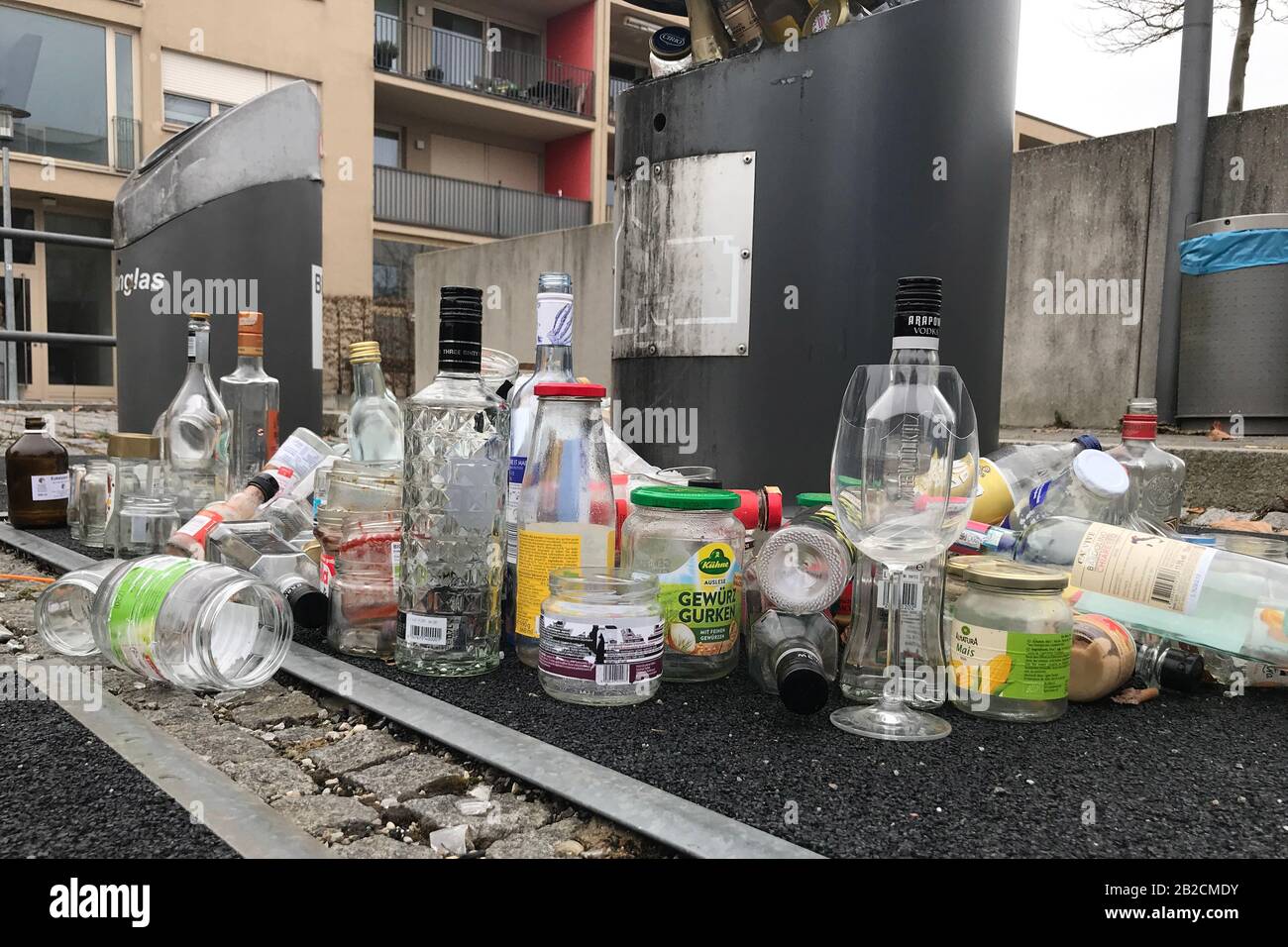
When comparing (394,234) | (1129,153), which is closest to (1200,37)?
(1129,153)

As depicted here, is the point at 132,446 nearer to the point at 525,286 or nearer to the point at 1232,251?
the point at 1232,251

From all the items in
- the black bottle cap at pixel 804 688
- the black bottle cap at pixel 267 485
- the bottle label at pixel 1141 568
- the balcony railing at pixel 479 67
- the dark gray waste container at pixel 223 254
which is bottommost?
the black bottle cap at pixel 804 688

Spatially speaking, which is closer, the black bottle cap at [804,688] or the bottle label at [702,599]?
the black bottle cap at [804,688]

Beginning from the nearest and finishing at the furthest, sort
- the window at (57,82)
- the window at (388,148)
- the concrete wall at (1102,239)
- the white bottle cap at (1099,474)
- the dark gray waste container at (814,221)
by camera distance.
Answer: the white bottle cap at (1099,474), the dark gray waste container at (814,221), the concrete wall at (1102,239), the window at (57,82), the window at (388,148)

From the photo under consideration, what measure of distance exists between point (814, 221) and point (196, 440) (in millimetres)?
1855

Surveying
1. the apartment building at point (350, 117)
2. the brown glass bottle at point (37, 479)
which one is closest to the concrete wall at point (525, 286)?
the apartment building at point (350, 117)

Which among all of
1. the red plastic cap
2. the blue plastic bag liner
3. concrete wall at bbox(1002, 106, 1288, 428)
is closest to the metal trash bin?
the blue plastic bag liner

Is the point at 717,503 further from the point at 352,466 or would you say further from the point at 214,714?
the point at 214,714

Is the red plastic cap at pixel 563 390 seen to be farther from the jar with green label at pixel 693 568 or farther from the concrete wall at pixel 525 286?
the concrete wall at pixel 525 286

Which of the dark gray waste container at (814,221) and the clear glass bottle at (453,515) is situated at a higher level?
the dark gray waste container at (814,221)

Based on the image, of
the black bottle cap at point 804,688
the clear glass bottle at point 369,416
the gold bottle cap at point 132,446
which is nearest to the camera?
the black bottle cap at point 804,688

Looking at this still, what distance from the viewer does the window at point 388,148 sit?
16.9 metres

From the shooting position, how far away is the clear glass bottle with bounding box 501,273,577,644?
1684 millimetres

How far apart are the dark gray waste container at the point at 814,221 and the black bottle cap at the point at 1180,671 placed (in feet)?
3.08
